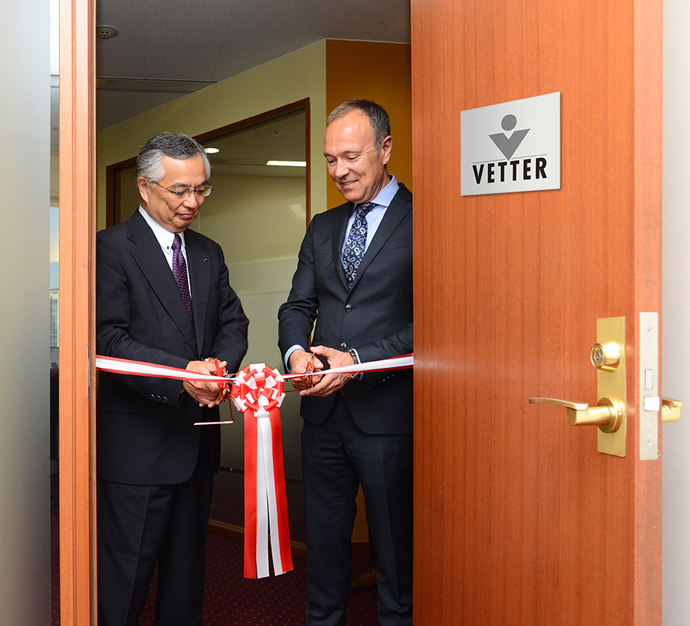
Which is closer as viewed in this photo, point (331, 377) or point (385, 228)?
point (331, 377)

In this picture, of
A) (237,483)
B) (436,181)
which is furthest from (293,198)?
(436,181)

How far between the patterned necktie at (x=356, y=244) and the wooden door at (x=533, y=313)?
19.0 inches

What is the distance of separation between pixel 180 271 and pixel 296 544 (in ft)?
6.87

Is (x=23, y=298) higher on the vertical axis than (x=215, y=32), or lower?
lower

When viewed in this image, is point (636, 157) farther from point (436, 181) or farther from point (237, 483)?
point (237, 483)

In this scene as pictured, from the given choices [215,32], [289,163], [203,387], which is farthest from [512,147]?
[215,32]

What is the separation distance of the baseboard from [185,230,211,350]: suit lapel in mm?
1710

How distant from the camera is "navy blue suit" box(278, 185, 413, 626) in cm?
205

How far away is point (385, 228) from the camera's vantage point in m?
2.15

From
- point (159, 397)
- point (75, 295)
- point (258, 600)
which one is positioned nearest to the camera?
point (75, 295)

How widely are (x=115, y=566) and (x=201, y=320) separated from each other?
829 millimetres

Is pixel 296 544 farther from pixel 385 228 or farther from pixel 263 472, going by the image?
pixel 385 228

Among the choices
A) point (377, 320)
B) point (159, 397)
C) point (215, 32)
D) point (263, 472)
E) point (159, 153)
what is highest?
point (215, 32)

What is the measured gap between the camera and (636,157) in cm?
105
